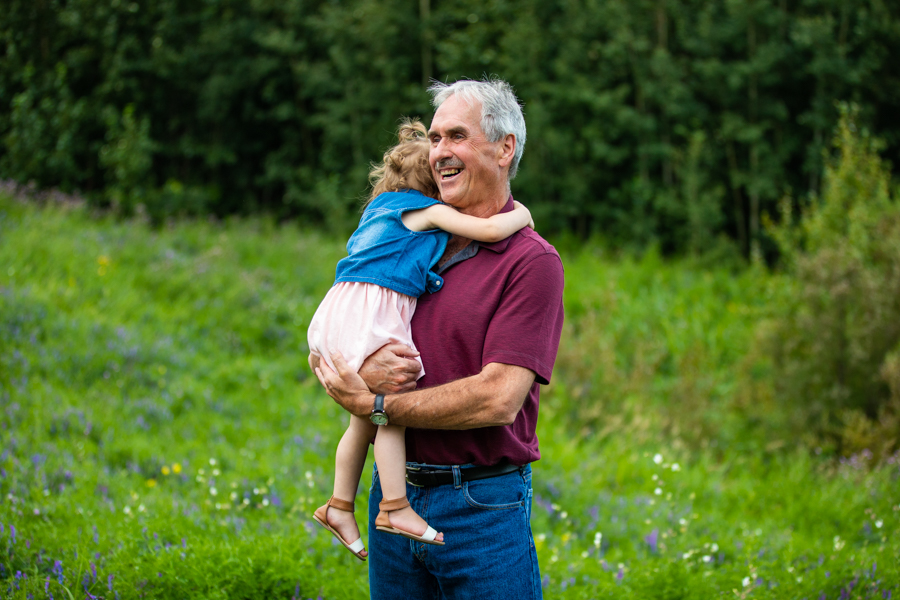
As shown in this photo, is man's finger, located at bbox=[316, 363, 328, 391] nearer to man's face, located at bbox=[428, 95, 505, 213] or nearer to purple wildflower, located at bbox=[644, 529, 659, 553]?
man's face, located at bbox=[428, 95, 505, 213]

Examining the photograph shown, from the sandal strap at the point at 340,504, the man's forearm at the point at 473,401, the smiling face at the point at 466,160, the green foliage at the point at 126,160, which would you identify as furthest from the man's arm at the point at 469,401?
the green foliage at the point at 126,160

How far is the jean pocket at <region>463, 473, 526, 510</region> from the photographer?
6.93 ft

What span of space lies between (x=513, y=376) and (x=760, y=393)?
17.5 feet

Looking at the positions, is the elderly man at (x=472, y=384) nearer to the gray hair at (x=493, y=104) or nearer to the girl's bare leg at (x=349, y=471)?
the gray hair at (x=493, y=104)

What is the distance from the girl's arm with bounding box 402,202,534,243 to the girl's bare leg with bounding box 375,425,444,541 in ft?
2.12

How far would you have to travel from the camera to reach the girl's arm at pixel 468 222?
2.15 m

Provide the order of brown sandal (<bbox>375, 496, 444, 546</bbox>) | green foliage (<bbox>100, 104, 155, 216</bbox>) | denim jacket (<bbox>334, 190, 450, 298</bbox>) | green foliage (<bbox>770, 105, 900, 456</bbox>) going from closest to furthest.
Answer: brown sandal (<bbox>375, 496, 444, 546</bbox>) → denim jacket (<bbox>334, 190, 450, 298</bbox>) → green foliage (<bbox>770, 105, 900, 456</bbox>) → green foliage (<bbox>100, 104, 155, 216</bbox>)

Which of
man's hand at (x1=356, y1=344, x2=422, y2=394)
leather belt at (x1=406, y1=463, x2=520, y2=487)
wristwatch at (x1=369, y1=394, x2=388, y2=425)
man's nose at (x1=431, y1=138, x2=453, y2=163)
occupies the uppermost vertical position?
man's nose at (x1=431, y1=138, x2=453, y2=163)

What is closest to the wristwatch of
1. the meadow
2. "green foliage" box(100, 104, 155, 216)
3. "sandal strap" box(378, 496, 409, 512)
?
"sandal strap" box(378, 496, 409, 512)

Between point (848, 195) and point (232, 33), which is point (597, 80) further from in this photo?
point (232, 33)

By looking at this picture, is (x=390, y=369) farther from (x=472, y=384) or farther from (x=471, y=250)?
(x=471, y=250)

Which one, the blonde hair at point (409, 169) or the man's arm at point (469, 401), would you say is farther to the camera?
the blonde hair at point (409, 169)

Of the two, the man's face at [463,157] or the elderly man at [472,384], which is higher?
the man's face at [463,157]

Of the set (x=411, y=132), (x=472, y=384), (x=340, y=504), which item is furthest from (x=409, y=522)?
(x=411, y=132)
